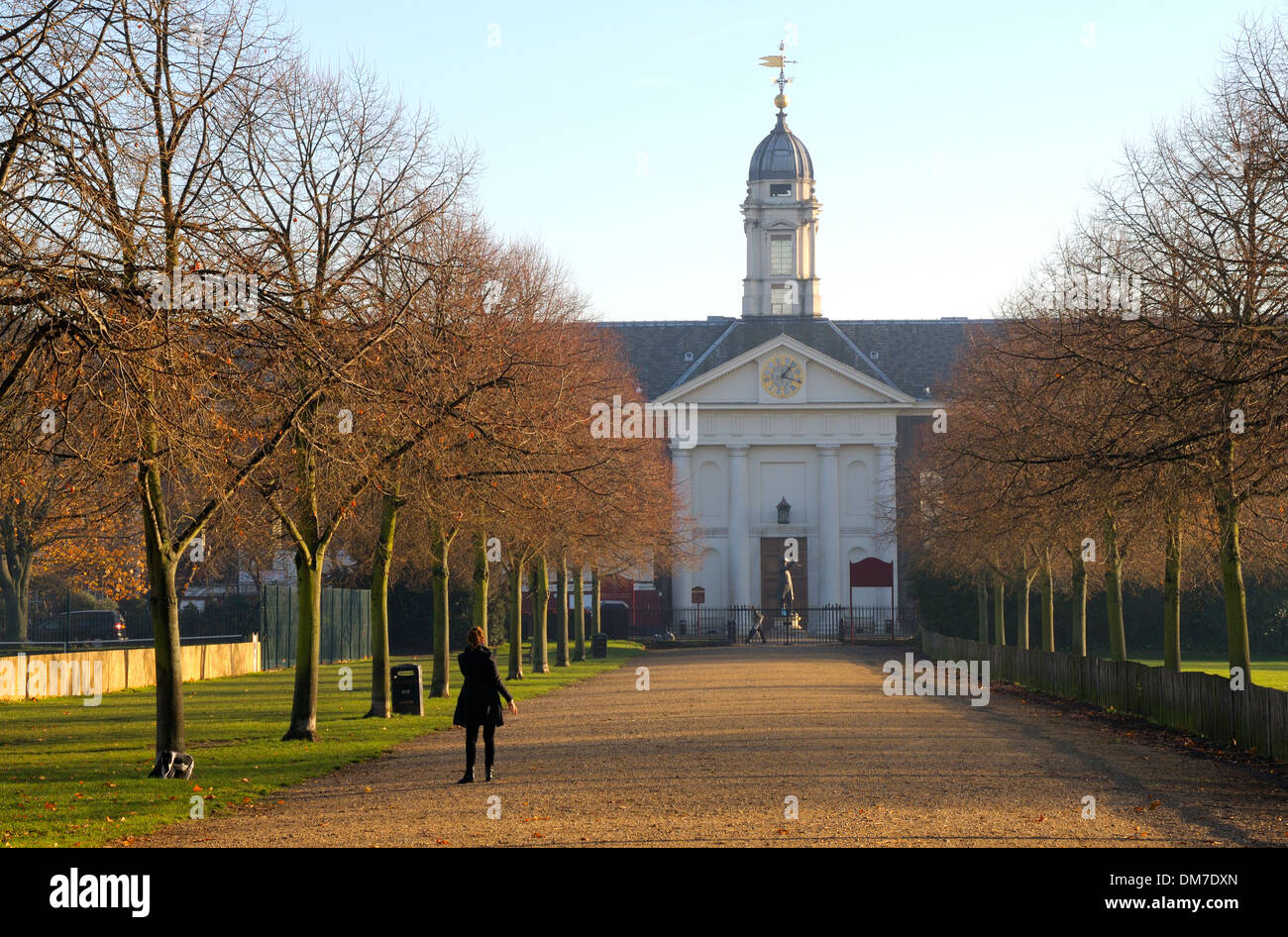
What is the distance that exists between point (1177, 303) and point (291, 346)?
450 inches

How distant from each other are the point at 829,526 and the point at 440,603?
164 ft

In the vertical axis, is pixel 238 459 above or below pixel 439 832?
above

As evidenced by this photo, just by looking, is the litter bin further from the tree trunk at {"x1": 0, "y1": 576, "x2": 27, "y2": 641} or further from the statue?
the statue

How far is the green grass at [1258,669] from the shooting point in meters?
36.2

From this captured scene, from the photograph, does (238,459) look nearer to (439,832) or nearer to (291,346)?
(291,346)

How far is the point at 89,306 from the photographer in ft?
39.8

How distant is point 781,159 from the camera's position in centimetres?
9056

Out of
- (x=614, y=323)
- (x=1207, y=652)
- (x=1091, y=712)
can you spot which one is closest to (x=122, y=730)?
(x=1091, y=712)

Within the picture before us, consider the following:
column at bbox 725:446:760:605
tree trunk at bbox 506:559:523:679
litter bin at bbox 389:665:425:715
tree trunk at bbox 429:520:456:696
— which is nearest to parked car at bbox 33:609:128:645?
tree trunk at bbox 506:559:523:679

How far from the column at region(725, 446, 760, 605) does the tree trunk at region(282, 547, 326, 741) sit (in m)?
55.5

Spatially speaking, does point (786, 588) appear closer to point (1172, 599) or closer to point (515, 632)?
point (515, 632)

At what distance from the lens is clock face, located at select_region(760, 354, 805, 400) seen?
78750 mm

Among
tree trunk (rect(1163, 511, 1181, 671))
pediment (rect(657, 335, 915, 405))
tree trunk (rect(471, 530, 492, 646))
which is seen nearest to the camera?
tree trunk (rect(1163, 511, 1181, 671))

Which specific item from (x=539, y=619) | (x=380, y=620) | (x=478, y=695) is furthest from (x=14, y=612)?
(x=478, y=695)
